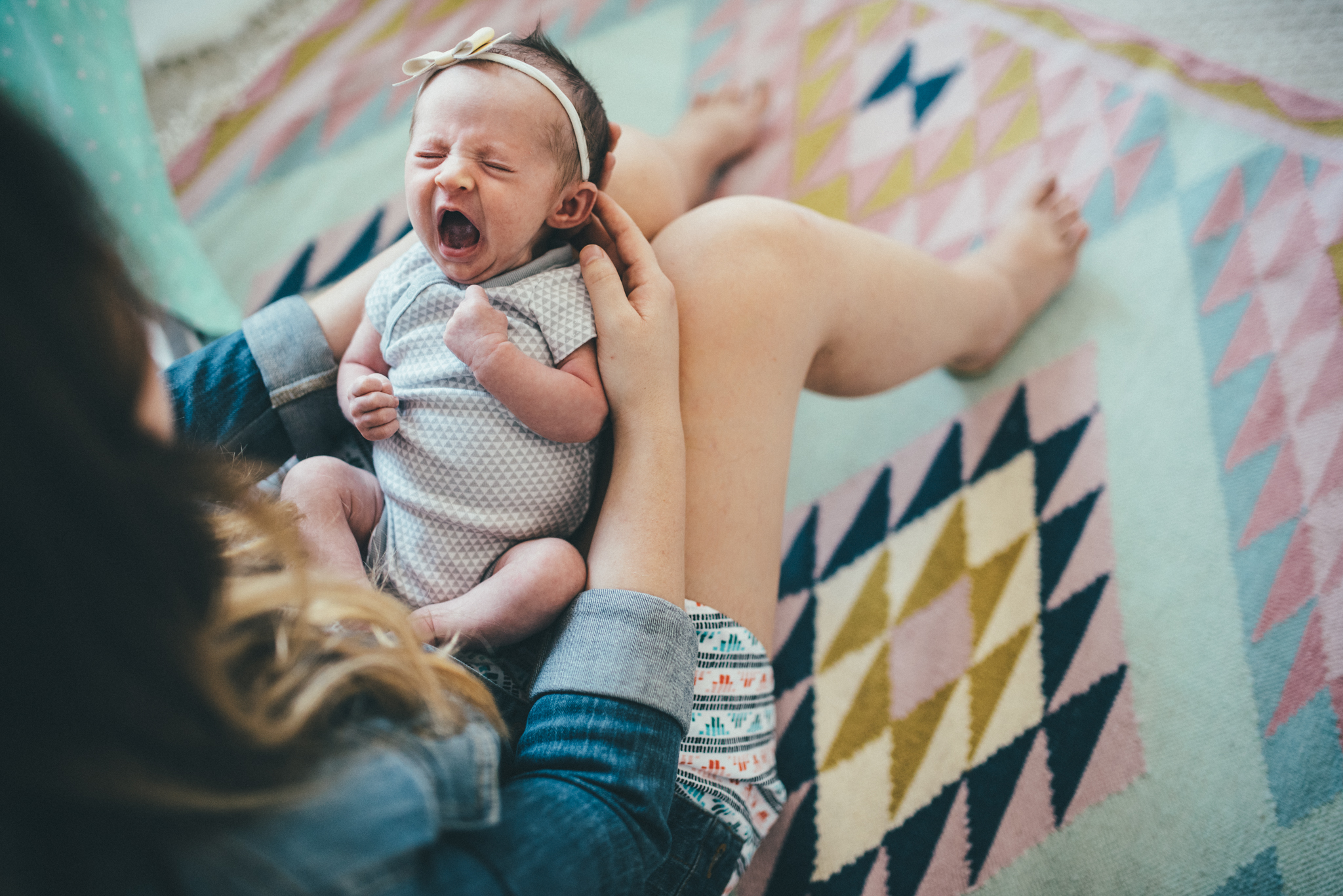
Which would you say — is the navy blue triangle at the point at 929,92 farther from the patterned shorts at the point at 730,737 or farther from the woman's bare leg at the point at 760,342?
the patterned shorts at the point at 730,737

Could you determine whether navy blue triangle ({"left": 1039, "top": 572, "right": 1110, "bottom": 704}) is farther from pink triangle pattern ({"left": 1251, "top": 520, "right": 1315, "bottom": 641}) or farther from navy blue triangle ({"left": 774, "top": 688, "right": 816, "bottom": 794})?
navy blue triangle ({"left": 774, "top": 688, "right": 816, "bottom": 794})

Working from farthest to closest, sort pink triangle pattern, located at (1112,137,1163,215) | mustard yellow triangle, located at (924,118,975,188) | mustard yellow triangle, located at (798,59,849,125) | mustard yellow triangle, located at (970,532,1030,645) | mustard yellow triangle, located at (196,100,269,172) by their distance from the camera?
mustard yellow triangle, located at (196,100,269,172), mustard yellow triangle, located at (798,59,849,125), mustard yellow triangle, located at (924,118,975,188), pink triangle pattern, located at (1112,137,1163,215), mustard yellow triangle, located at (970,532,1030,645)

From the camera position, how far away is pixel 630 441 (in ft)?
2.29

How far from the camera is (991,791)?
931 millimetres

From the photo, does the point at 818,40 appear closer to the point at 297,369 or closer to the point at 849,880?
the point at 297,369

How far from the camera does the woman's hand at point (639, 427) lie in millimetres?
656

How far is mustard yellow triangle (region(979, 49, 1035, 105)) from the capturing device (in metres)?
1.27

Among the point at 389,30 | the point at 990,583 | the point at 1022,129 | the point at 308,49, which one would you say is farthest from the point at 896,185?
the point at 308,49

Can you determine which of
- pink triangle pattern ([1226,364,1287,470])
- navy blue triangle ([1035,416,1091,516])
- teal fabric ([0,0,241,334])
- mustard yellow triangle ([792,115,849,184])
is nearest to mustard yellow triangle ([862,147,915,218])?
mustard yellow triangle ([792,115,849,184])

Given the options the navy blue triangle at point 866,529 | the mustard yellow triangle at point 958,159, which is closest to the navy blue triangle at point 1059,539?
the navy blue triangle at point 866,529

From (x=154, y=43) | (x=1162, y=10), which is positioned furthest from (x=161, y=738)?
(x=154, y=43)

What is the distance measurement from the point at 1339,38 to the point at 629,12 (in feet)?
3.79

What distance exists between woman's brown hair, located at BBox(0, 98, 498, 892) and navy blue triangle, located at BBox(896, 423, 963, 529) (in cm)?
86

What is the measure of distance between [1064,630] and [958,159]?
757 mm
